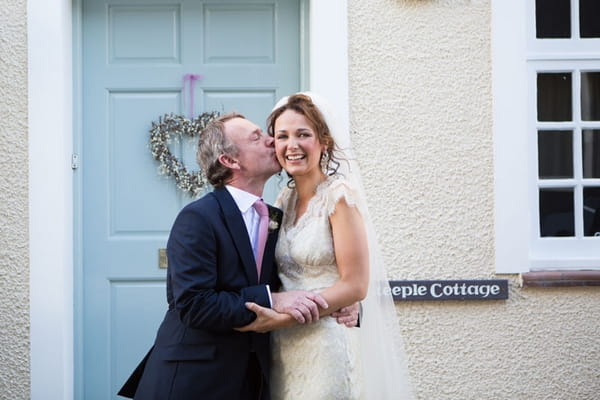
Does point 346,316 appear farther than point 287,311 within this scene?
Yes

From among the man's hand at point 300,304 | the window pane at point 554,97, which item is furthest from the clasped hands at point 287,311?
the window pane at point 554,97

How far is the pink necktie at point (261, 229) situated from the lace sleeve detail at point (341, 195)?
0.77ft

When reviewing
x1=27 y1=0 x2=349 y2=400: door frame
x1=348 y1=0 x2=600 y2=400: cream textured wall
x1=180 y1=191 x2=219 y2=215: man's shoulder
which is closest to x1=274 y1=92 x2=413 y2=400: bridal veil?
x1=180 y1=191 x2=219 y2=215: man's shoulder

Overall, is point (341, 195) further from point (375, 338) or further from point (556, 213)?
point (556, 213)

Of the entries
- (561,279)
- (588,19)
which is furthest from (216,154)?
(588,19)

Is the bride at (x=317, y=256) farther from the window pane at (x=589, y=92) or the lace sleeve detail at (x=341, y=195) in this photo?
the window pane at (x=589, y=92)

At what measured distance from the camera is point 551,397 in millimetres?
4059

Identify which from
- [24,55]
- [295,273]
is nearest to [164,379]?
[295,273]

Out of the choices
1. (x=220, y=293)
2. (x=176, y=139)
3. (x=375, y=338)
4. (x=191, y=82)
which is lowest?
(x=375, y=338)

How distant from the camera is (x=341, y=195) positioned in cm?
257

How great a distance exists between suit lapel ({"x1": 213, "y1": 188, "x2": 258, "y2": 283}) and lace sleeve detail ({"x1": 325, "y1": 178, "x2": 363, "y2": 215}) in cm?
31

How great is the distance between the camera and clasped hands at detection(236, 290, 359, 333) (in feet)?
8.07

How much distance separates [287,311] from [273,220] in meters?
0.40

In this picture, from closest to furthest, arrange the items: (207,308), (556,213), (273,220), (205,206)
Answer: (207,308) → (205,206) → (273,220) → (556,213)
